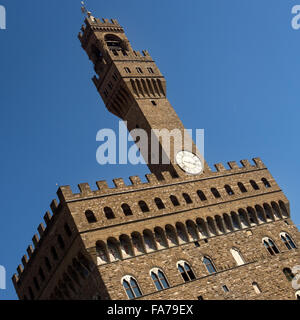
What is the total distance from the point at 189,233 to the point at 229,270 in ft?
12.4

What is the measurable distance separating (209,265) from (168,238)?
3.50 m

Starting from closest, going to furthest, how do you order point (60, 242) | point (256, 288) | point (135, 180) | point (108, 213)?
point (108, 213), point (60, 242), point (256, 288), point (135, 180)

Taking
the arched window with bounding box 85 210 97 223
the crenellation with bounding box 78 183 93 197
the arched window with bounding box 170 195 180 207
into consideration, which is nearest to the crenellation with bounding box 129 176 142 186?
the arched window with bounding box 170 195 180 207

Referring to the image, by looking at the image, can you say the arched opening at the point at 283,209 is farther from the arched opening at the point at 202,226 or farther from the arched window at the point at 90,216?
the arched window at the point at 90,216

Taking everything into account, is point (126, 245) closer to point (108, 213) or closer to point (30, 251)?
point (108, 213)

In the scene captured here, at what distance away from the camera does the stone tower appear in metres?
35.1

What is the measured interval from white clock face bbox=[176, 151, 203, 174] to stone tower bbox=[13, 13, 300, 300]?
0.29 metres

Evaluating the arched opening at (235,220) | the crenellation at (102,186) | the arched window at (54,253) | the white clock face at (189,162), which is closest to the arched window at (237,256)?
the arched opening at (235,220)

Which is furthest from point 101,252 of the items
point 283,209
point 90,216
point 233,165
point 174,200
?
point 283,209

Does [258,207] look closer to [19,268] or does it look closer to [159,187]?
[159,187]

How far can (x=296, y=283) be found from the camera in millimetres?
40156

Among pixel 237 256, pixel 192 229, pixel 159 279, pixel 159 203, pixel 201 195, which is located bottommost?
pixel 159 279

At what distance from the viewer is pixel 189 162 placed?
1730 inches
